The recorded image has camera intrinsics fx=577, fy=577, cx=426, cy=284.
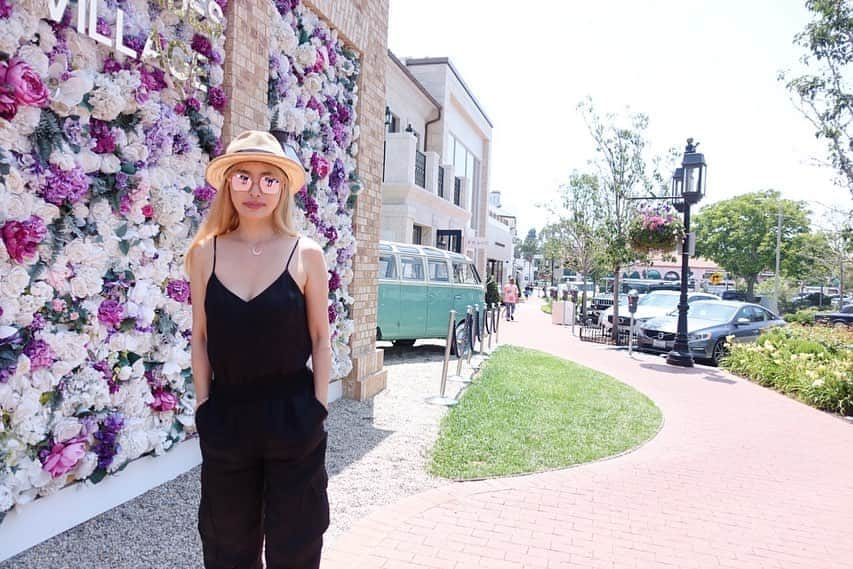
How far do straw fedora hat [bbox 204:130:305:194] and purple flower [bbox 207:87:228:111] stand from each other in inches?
85.7

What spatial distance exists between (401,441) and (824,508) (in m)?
3.54

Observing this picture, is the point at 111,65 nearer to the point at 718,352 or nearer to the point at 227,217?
the point at 227,217

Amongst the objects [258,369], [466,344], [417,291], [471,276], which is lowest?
[466,344]

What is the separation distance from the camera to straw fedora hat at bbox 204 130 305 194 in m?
2.20

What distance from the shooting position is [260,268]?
2.17 m

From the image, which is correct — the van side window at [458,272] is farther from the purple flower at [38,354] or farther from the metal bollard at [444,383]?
the purple flower at [38,354]

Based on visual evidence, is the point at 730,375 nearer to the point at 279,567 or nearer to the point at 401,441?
the point at 401,441

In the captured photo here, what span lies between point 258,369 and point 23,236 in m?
1.69

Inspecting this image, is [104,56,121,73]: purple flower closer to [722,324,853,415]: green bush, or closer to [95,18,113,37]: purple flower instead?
[95,18,113,37]: purple flower

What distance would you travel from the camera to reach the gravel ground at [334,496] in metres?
3.12

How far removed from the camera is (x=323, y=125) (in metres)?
6.00

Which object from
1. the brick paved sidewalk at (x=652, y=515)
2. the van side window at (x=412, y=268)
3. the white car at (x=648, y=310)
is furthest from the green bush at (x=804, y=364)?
the van side window at (x=412, y=268)

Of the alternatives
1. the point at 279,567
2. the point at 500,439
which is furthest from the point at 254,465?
the point at 500,439

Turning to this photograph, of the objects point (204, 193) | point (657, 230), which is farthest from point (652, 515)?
point (657, 230)
